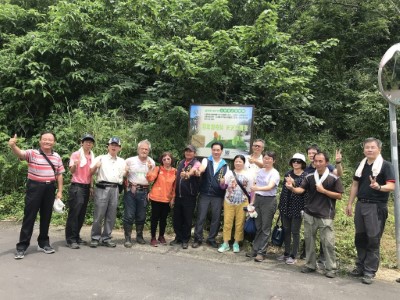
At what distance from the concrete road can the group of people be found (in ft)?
0.69

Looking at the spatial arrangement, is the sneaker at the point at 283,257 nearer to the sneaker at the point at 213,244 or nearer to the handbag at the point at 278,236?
the handbag at the point at 278,236

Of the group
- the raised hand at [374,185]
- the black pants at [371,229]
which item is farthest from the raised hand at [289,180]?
the raised hand at [374,185]

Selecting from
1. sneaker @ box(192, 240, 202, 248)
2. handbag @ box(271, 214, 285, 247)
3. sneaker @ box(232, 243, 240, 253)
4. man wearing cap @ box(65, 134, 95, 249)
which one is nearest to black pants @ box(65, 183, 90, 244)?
man wearing cap @ box(65, 134, 95, 249)

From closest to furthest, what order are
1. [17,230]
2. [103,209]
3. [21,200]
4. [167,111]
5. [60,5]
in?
1. [103,209]
2. [17,230]
3. [21,200]
4. [167,111]
5. [60,5]

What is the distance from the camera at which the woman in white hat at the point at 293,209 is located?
522 centimetres

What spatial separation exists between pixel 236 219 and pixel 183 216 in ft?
2.88

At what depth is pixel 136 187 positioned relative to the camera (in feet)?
19.1

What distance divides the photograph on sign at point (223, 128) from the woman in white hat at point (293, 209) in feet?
4.21

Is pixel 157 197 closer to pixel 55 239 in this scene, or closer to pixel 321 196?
pixel 55 239

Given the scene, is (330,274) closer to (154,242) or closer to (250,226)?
(250,226)

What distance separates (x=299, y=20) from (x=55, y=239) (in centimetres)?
957

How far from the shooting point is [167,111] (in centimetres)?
831

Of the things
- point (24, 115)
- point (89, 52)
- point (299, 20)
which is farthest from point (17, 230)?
point (299, 20)

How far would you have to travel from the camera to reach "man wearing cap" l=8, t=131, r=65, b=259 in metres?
5.05
